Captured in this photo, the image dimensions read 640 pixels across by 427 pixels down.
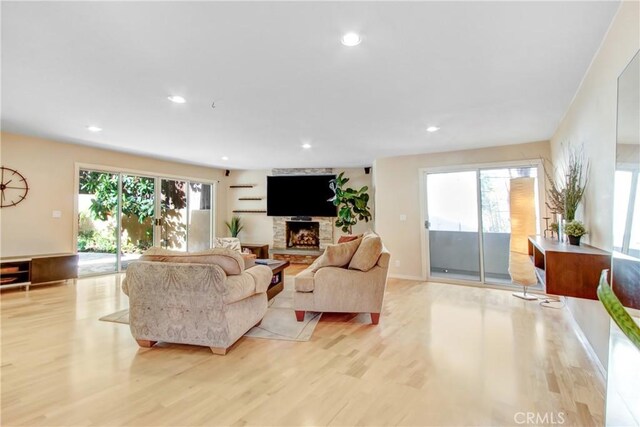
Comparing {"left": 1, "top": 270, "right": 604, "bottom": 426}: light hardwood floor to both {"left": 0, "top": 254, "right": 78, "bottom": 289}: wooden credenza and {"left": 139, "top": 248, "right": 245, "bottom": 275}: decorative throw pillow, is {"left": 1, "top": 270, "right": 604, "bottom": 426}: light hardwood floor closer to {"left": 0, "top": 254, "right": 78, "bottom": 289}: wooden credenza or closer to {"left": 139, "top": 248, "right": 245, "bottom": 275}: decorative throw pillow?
{"left": 139, "top": 248, "right": 245, "bottom": 275}: decorative throw pillow

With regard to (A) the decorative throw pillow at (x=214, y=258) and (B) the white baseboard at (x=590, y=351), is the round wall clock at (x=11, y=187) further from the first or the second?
(B) the white baseboard at (x=590, y=351)

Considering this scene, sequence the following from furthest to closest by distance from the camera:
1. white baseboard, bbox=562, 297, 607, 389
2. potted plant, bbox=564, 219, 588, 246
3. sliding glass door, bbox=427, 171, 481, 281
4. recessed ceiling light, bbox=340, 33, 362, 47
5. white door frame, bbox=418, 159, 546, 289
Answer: sliding glass door, bbox=427, 171, 481, 281, white door frame, bbox=418, 159, 546, 289, potted plant, bbox=564, 219, 588, 246, white baseboard, bbox=562, 297, 607, 389, recessed ceiling light, bbox=340, 33, 362, 47

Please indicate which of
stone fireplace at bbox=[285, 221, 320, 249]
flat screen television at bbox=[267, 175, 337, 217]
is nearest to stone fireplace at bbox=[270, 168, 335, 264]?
stone fireplace at bbox=[285, 221, 320, 249]

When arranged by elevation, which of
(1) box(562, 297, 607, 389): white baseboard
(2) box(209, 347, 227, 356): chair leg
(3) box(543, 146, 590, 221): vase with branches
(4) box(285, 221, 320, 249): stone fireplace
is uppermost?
(3) box(543, 146, 590, 221): vase with branches

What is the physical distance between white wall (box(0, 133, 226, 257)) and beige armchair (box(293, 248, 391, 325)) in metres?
4.63

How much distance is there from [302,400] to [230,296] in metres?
0.96

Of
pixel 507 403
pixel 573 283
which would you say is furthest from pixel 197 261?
pixel 573 283

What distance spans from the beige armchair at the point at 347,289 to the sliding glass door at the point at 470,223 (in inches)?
104

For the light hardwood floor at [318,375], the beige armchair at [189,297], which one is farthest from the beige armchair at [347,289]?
the beige armchair at [189,297]

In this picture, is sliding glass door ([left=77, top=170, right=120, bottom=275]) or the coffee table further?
sliding glass door ([left=77, top=170, right=120, bottom=275])

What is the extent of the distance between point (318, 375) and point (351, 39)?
2.42m

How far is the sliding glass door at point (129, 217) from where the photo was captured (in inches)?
209

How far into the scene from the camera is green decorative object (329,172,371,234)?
257 inches

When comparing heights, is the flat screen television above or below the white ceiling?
below
